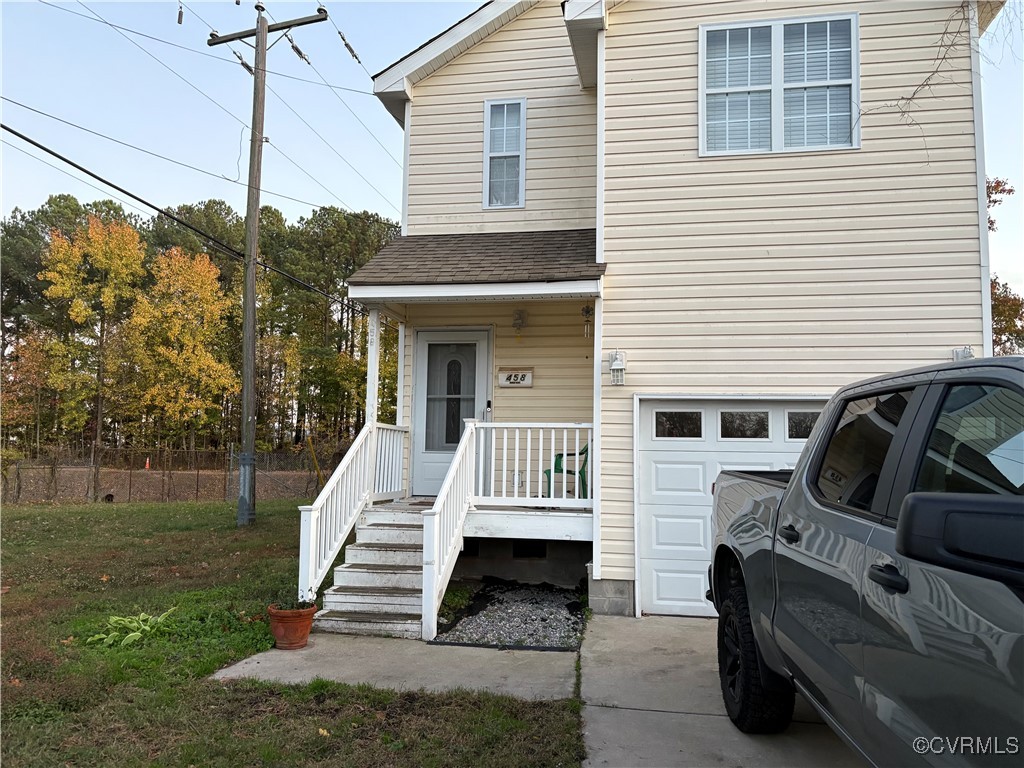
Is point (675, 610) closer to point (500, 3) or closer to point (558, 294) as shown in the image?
point (558, 294)

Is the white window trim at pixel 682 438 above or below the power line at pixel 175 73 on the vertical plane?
below

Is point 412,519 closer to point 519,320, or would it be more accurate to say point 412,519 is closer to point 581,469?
point 581,469

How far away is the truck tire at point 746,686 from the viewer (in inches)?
143

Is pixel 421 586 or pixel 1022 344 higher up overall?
pixel 1022 344

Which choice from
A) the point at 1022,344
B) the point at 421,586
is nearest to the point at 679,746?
the point at 421,586

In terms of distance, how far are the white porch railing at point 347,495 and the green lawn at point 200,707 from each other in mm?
679

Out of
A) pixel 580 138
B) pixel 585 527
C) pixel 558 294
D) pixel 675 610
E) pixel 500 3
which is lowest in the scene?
pixel 675 610

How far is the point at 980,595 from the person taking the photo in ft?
5.34

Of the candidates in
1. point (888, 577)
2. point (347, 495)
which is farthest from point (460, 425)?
point (888, 577)

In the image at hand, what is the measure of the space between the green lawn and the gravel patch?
157cm

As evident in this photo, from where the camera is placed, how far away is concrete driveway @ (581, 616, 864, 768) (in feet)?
12.1

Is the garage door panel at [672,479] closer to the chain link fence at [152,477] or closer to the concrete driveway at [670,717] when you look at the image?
the concrete driveway at [670,717]

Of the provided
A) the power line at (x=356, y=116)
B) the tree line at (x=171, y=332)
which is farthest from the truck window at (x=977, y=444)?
the tree line at (x=171, y=332)

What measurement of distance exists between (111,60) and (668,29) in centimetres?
905
